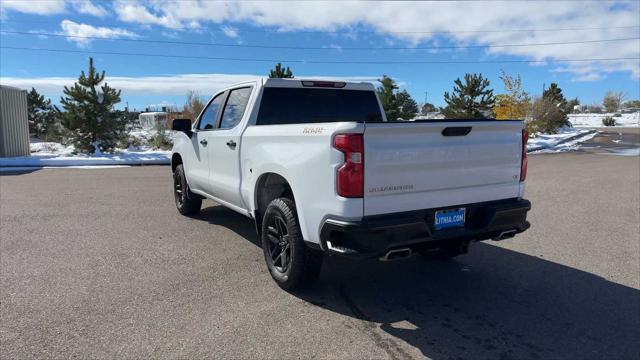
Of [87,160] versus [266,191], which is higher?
[266,191]

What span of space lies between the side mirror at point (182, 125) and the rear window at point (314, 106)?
181cm

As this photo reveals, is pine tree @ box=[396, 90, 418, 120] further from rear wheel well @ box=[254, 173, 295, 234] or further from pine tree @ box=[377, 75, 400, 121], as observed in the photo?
rear wheel well @ box=[254, 173, 295, 234]

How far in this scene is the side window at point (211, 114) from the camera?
6.12m

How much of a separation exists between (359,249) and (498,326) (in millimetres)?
1309

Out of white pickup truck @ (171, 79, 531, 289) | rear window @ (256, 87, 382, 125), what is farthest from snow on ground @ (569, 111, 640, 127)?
white pickup truck @ (171, 79, 531, 289)

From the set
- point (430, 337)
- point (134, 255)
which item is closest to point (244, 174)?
point (134, 255)

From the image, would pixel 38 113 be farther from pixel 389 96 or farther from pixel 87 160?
pixel 389 96

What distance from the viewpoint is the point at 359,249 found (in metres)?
3.42

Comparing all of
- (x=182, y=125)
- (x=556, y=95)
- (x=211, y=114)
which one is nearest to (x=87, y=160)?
(x=182, y=125)

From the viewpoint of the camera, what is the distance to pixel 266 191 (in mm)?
4723

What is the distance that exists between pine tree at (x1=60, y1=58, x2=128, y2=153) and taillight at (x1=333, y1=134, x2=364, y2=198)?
690 inches

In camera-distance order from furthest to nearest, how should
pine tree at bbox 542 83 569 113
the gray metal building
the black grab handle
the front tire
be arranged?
pine tree at bbox 542 83 569 113, the gray metal building, the front tire, the black grab handle

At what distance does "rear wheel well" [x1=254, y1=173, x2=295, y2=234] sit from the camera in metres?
4.56

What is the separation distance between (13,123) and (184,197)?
14.7 meters
